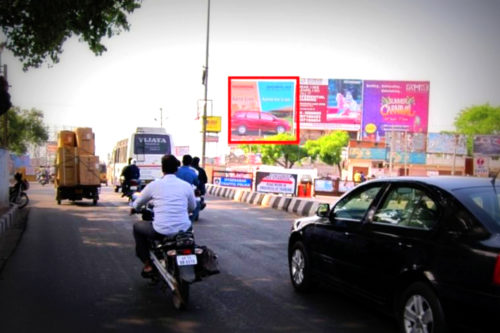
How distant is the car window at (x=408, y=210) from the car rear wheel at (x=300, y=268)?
4.67 ft

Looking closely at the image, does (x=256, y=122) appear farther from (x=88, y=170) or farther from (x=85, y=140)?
(x=88, y=170)

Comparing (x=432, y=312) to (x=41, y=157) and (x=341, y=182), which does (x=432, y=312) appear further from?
(x=41, y=157)

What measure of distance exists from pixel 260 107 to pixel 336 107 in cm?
3640

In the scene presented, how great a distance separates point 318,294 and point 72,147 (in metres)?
15.7

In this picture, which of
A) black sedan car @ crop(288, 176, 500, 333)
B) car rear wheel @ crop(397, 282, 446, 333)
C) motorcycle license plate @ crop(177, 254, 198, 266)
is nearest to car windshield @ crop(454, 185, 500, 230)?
black sedan car @ crop(288, 176, 500, 333)

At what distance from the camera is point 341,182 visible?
1350 inches

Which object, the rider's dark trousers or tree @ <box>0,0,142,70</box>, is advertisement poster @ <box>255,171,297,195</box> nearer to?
tree @ <box>0,0,142,70</box>

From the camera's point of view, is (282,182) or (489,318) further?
(282,182)

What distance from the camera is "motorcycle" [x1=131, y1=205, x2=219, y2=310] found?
17.3 ft

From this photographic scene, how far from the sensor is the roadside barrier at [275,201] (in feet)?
56.6

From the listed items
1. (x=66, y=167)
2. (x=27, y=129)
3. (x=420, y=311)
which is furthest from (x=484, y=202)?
(x=27, y=129)

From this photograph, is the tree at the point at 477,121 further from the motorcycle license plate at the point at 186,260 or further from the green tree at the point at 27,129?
the motorcycle license plate at the point at 186,260

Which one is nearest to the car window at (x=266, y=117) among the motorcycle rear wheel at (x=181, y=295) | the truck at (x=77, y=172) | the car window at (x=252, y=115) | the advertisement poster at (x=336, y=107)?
the car window at (x=252, y=115)

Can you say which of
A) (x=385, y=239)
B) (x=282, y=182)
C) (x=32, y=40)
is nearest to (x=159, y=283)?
(x=385, y=239)
